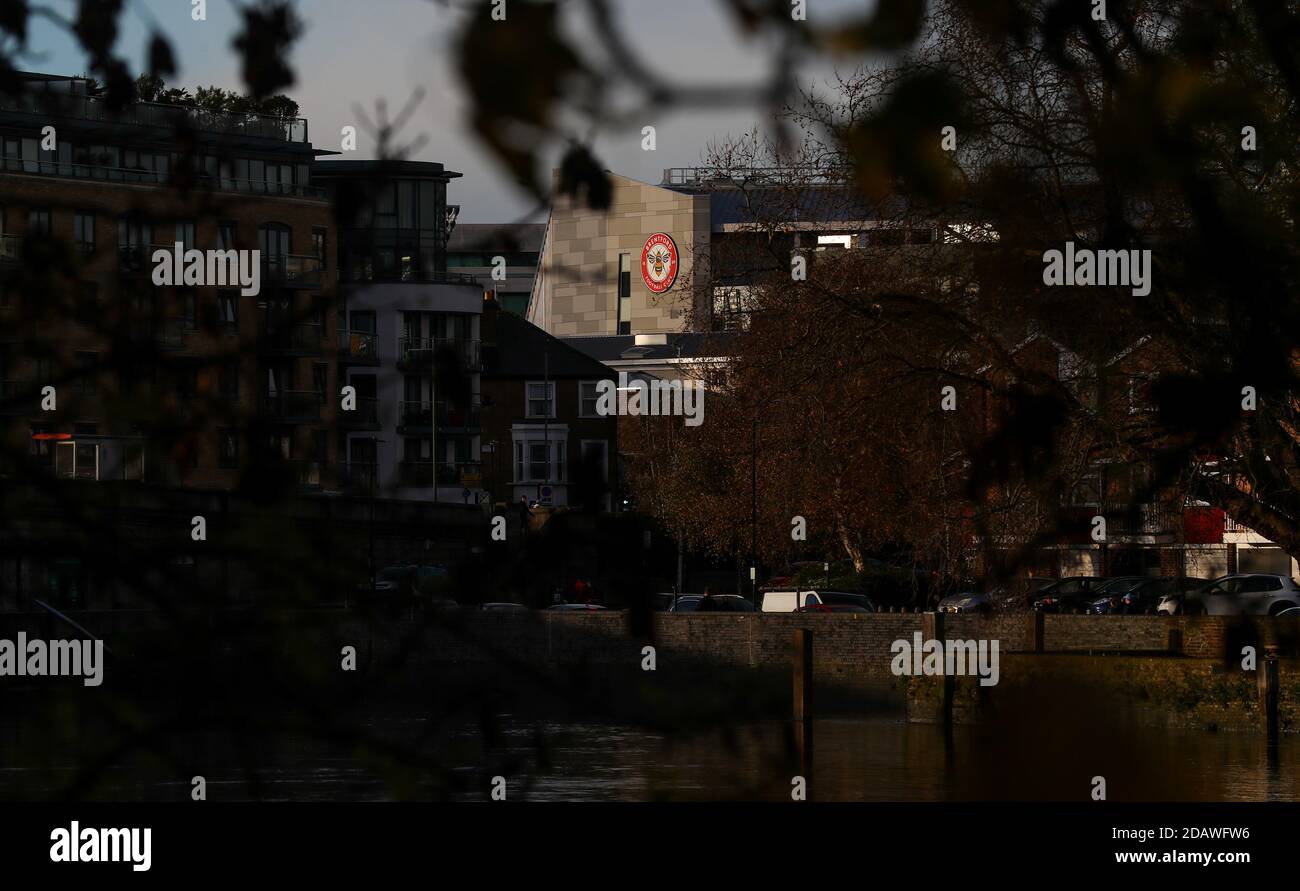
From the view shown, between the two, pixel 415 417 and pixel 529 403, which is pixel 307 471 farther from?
pixel 529 403

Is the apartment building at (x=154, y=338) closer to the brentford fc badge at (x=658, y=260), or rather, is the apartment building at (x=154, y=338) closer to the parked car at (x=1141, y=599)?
the parked car at (x=1141, y=599)

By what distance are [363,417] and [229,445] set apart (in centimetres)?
43

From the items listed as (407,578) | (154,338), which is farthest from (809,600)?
(154,338)

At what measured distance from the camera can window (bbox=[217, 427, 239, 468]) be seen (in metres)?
3.95

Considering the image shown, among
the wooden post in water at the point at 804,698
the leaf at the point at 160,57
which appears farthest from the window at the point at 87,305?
the wooden post in water at the point at 804,698

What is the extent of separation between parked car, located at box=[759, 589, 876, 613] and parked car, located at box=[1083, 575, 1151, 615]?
18.7 ft

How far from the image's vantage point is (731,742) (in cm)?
393

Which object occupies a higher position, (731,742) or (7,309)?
(7,309)

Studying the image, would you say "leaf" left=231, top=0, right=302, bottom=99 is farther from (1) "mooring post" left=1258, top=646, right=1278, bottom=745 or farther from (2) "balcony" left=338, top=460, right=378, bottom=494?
(1) "mooring post" left=1258, top=646, right=1278, bottom=745

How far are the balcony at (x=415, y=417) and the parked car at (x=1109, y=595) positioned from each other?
43.1m

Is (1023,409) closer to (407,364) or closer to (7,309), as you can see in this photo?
(407,364)

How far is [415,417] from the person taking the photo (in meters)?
5.02
